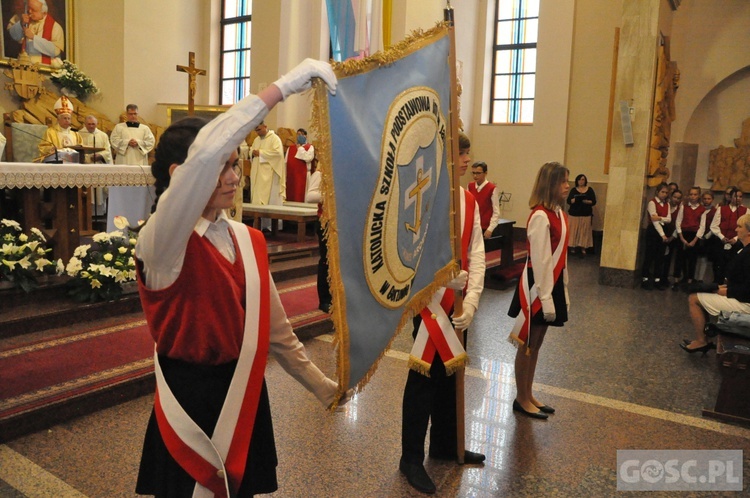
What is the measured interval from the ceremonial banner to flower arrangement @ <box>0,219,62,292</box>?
3.88m

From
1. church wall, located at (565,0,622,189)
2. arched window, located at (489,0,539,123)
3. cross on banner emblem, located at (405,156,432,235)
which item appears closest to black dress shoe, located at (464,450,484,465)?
cross on banner emblem, located at (405,156,432,235)

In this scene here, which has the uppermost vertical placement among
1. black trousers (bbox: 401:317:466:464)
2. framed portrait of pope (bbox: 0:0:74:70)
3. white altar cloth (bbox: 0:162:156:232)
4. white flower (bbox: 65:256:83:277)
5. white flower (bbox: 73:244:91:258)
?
framed portrait of pope (bbox: 0:0:74:70)

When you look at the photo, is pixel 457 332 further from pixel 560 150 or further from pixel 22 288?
pixel 560 150

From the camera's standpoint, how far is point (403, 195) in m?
2.10

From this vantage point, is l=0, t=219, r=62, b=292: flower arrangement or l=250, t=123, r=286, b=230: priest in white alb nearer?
l=0, t=219, r=62, b=292: flower arrangement

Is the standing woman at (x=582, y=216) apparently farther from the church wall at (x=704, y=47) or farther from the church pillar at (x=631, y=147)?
the church pillar at (x=631, y=147)

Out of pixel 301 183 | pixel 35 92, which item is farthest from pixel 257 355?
pixel 35 92

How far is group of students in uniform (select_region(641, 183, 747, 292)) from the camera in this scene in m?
9.10

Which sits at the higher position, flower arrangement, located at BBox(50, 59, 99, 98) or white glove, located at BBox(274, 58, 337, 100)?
flower arrangement, located at BBox(50, 59, 99, 98)

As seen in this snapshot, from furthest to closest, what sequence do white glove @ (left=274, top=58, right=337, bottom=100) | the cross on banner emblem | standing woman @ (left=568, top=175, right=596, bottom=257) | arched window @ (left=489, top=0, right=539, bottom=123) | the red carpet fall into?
arched window @ (left=489, top=0, right=539, bottom=123)
standing woman @ (left=568, top=175, right=596, bottom=257)
the red carpet
the cross on banner emblem
white glove @ (left=274, top=58, right=337, bottom=100)

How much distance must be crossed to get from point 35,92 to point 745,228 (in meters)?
10.5

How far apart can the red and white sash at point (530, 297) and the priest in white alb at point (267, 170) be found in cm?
693

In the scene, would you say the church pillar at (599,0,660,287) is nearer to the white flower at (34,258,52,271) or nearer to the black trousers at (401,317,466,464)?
the black trousers at (401,317,466,464)

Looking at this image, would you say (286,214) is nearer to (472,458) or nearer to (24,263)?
(24,263)
